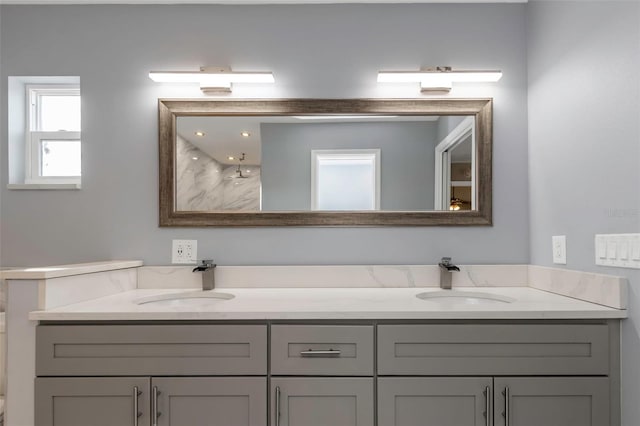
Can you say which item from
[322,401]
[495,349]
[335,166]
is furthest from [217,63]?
[495,349]

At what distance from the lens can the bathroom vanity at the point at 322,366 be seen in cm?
132

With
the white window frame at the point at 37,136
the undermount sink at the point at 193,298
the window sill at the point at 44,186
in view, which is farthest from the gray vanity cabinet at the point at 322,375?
the white window frame at the point at 37,136

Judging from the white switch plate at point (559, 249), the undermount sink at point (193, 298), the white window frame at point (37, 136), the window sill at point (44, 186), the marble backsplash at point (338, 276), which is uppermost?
the white window frame at point (37, 136)

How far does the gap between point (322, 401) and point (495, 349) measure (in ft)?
2.10

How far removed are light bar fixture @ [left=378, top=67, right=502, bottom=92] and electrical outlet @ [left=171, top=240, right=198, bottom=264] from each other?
1.28 m

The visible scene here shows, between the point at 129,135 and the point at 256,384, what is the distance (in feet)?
4.62

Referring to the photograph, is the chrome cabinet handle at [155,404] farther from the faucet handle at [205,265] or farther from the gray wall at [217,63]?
the gray wall at [217,63]

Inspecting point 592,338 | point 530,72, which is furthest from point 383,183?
point 592,338

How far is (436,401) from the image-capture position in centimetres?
132

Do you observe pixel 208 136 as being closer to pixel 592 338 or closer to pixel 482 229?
pixel 482 229

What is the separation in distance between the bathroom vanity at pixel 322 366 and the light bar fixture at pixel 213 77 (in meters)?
1.08

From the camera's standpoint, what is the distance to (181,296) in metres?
1.79

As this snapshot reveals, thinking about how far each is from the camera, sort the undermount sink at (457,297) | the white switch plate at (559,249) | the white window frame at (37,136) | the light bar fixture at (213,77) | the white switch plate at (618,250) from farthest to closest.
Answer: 1. the white window frame at (37,136)
2. the light bar fixture at (213,77)
3. the undermount sink at (457,297)
4. the white switch plate at (559,249)
5. the white switch plate at (618,250)

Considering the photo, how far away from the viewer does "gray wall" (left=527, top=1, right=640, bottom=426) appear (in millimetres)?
1256
